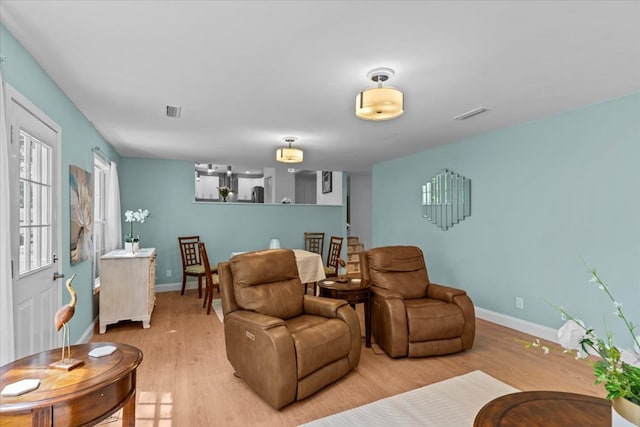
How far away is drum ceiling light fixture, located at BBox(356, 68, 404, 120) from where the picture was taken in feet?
8.12

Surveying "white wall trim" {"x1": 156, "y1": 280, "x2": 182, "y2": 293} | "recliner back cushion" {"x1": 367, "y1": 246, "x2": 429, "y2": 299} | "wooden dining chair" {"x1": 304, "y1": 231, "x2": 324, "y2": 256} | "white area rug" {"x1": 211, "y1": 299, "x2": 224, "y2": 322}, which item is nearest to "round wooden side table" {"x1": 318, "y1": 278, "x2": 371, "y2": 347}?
"recliner back cushion" {"x1": 367, "y1": 246, "x2": 429, "y2": 299}

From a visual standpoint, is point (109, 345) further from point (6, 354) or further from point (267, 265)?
point (267, 265)

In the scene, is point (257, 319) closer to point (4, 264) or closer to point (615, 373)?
point (4, 264)

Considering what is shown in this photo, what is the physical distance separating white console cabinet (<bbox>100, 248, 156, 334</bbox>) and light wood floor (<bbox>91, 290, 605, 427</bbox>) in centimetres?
20

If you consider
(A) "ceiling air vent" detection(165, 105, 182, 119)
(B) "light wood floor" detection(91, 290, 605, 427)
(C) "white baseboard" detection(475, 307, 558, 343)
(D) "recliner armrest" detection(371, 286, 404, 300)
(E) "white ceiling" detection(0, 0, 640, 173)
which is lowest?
(B) "light wood floor" detection(91, 290, 605, 427)

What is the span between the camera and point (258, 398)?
2.54 meters

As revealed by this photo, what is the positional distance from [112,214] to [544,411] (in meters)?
5.30

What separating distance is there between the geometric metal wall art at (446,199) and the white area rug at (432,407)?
2527 mm

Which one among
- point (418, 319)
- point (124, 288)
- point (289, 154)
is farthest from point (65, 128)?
point (418, 319)

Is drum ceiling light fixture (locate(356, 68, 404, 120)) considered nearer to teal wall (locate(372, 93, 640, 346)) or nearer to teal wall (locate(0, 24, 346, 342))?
teal wall (locate(372, 93, 640, 346))

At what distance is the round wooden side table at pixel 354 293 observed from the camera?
11.4 feet

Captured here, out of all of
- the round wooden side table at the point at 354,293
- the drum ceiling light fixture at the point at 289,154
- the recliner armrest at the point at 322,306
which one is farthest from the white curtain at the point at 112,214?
the recliner armrest at the point at 322,306

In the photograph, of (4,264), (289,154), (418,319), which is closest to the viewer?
(4,264)

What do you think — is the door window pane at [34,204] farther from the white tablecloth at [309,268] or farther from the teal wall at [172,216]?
the white tablecloth at [309,268]
